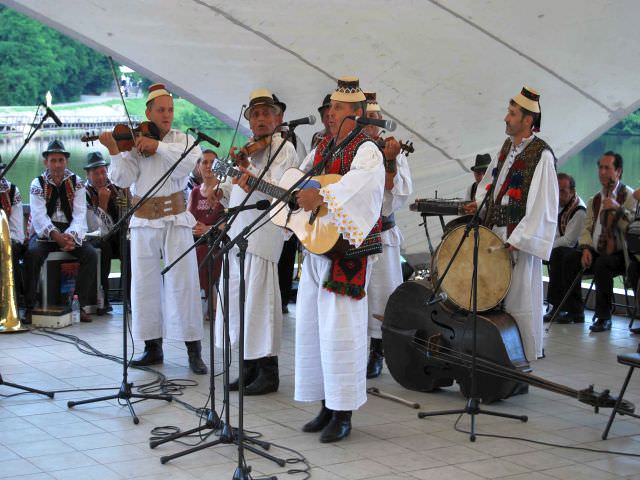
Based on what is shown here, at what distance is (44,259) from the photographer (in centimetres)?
779

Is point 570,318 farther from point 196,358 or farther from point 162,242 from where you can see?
point 162,242

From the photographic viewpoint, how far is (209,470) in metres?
4.01

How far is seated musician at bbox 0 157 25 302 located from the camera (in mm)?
7711

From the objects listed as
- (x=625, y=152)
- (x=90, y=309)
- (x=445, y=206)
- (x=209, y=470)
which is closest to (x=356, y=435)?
(x=209, y=470)

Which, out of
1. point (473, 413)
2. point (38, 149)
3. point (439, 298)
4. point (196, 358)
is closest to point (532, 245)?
point (439, 298)

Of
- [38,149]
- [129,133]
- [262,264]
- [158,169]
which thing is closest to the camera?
[262,264]

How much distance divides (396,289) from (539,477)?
178 cm

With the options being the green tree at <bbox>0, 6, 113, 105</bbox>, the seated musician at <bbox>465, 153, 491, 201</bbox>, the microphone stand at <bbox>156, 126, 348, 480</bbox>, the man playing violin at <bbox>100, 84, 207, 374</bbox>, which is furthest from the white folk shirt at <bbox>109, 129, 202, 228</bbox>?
the green tree at <bbox>0, 6, 113, 105</bbox>

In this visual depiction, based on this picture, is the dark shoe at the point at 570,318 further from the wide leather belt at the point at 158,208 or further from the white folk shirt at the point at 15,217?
the white folk shirt at the point at 15,217

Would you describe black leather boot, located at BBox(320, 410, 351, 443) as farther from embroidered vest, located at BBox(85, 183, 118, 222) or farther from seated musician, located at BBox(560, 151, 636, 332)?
embroidered vest, located at BBox(85, 183, 118, 222)

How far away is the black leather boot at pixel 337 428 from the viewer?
4.45m

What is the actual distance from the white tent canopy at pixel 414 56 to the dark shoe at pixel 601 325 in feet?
5.96

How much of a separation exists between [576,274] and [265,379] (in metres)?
3.68

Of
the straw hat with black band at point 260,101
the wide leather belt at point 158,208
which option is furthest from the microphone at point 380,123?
the wide leather belt at point 158,208
